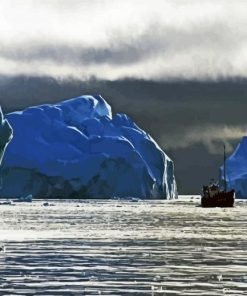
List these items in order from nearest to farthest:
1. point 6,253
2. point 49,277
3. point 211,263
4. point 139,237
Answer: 1. point 49,277
2. point 211,263
3. point 6,253
4. point 139,237

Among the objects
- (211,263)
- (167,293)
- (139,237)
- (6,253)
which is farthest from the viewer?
(139,237)

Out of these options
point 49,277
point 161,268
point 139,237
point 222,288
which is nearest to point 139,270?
point 161,268

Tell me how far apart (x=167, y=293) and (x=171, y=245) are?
1152 inches

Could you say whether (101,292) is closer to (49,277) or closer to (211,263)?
(49,277)

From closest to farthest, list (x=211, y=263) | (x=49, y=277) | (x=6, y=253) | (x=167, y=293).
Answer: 1. (x=167, y=293)
2. (x=49, y=277)
3. (x=211, y=263)
4. (x=6, y=253)

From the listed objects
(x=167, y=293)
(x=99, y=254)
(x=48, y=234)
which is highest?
(x=48, y=234)

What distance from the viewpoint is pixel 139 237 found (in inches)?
2815

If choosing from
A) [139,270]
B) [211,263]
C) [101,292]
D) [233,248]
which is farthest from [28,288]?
[233,248]

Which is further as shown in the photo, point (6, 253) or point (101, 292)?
point (6, 253)

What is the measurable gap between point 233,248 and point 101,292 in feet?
87.5

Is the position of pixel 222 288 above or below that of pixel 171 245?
below

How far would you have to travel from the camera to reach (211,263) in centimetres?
4606

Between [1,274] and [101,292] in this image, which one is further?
[1,274]

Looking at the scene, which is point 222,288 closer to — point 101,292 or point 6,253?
point 101,292
